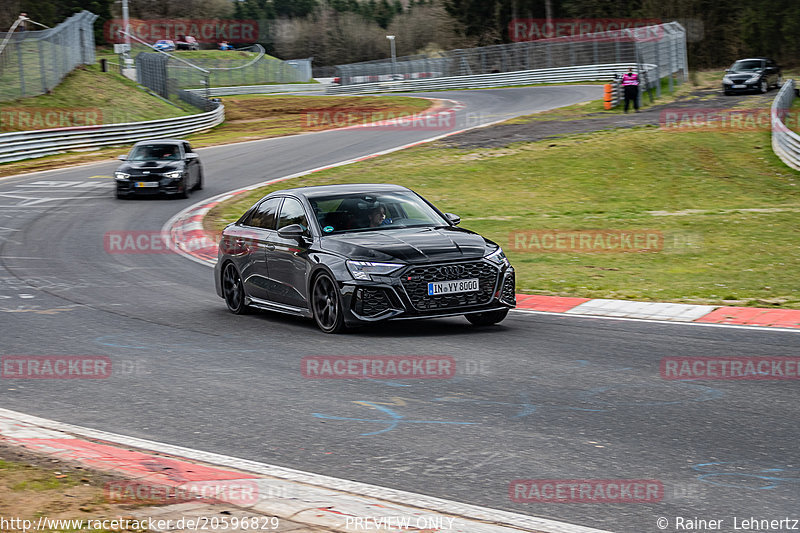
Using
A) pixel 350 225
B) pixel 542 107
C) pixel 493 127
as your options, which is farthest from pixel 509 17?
pixel 350 225

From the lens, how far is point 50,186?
29.9 metres

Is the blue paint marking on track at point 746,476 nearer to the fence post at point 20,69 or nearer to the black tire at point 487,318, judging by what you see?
the black tire at point 487,318

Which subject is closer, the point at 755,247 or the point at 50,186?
the point at 755,247

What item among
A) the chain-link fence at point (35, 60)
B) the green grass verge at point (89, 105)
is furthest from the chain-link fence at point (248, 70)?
the chain-link fence at point (35, 60)

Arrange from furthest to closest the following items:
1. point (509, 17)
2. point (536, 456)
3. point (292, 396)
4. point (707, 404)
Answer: point (509, 17)
point (292, 396)
point (707, 404)
point (536, 456)

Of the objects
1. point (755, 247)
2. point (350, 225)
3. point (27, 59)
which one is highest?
point (27, 59)

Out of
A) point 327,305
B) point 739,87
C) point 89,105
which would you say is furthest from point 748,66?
point 327,305

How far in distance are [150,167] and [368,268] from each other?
17981 mm

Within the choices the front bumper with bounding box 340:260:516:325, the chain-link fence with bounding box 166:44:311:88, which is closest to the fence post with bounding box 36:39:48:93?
the chain-link fence with bounding box 166:44:311:88

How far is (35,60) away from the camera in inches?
1666

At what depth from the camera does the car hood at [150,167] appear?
26906mm

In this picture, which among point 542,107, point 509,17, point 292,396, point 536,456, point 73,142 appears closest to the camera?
point 536,456

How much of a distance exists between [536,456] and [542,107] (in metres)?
42.7

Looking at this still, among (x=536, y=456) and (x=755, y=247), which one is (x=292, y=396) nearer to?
(x=536, y=456)
